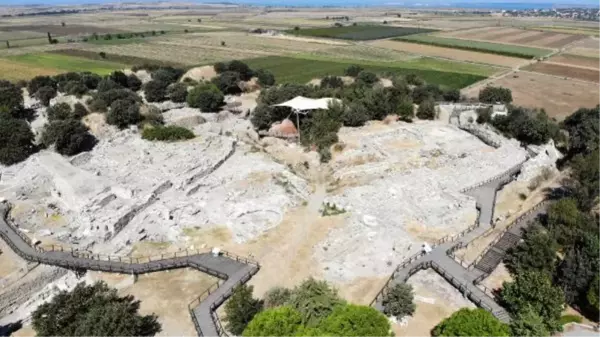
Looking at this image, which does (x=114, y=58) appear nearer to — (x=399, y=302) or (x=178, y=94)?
(x=178, y=94)

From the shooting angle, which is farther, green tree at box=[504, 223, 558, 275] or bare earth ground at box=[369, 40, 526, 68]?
bare earth ground at box=[369, 40, 526, 68]

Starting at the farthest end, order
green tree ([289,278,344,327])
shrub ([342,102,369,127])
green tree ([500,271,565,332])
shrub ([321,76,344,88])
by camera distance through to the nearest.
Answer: shrub ([321,76,344,88]) → shrub ([342,102,369,127]) → green tree ([500,271,565,332]) → green tree ([289,278,344,327])

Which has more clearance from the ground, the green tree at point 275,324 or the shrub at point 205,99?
the shrub at point 205,99

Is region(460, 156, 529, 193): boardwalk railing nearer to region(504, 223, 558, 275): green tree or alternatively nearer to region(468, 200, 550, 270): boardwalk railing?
region(468, 200, 550, 270): boardwalk railing

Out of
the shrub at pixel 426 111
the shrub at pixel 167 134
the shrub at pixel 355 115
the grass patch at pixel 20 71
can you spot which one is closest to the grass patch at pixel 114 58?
the grass patch at pixel 20 71

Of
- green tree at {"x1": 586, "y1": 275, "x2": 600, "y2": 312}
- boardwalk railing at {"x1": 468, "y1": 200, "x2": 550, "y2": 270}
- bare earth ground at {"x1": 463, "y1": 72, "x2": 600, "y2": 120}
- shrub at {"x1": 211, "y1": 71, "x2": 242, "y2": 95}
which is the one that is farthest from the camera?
shrub at {"x1": 211, "y1": 71, "x2": 242, "y2": 95}

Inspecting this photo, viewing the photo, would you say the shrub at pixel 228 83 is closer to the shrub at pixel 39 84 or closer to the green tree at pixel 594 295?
the shrub at pixel 39 84

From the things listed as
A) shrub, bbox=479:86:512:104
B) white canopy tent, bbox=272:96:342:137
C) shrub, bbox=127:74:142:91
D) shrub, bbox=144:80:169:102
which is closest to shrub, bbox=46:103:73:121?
shrub, bbox=144:80:169:102

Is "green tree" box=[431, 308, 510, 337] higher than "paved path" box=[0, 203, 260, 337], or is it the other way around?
"green tree" box=[431, 308, 510, 337]
